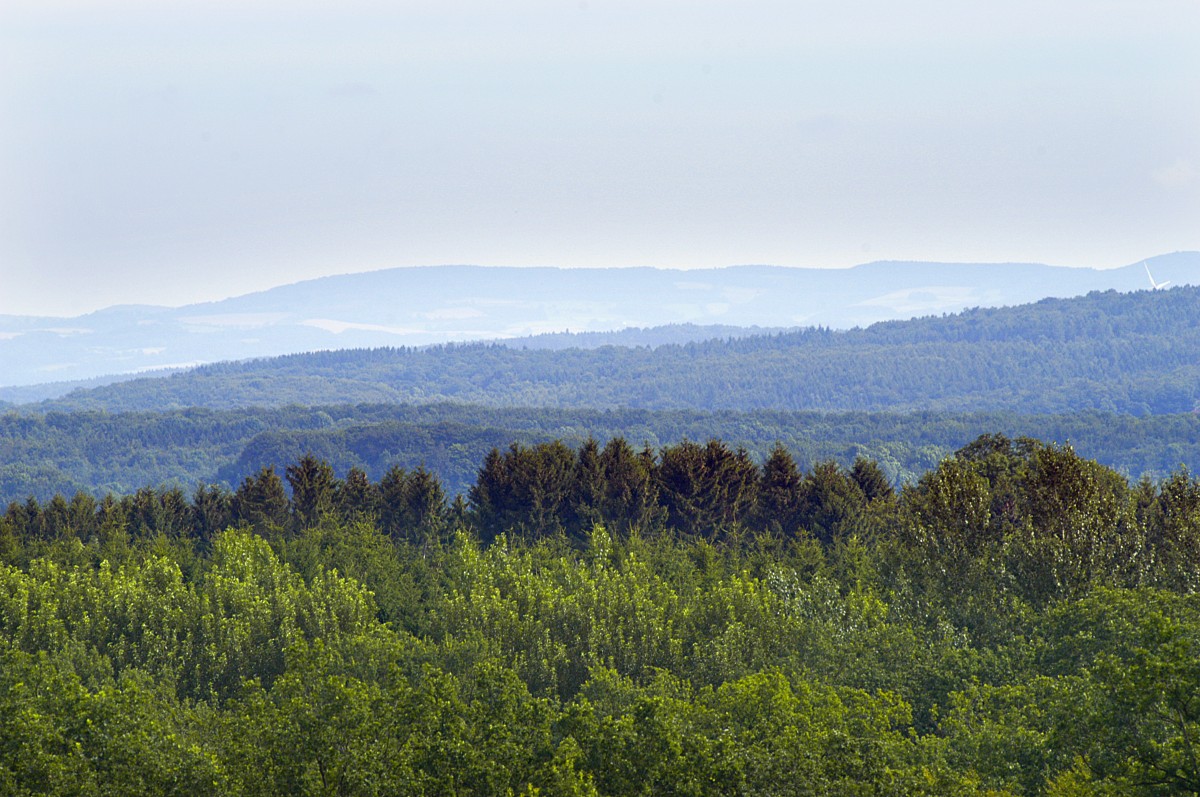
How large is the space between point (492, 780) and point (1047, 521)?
39055 millimetres

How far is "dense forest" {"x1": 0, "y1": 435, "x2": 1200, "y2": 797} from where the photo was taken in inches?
1537

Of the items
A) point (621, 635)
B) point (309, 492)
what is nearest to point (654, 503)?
point (309, 492)

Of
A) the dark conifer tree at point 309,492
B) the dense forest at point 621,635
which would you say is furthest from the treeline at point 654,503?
the dense forest at point 621,635

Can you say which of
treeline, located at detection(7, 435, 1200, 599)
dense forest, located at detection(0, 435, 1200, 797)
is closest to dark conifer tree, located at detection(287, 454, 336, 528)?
treeline, located at detection(7, 435, 1200, 599)

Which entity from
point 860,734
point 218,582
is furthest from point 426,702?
point 218,582

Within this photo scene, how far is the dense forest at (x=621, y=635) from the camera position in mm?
39031

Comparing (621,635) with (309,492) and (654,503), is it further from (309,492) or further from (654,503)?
(309,492)

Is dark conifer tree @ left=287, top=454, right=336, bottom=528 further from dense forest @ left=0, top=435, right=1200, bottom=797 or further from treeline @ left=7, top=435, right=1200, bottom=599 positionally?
dense forest @ left=0, top=435, right=1200, bottom=797

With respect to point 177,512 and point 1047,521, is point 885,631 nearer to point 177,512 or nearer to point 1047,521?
point 1047,521

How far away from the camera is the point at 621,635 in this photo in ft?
206

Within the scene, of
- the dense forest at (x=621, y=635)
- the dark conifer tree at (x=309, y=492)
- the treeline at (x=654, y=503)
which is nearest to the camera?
the dense forest at (x=621, y=635)

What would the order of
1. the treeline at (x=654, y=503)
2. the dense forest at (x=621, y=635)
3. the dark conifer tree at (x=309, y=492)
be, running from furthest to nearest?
the dark conifer tree at (x=309, y=492) < the treeline at (x=654, y=503) < the dense forest at (x=621, y=635)

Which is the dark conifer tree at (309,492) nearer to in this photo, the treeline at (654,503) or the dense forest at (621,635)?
the treeline at (654,503)

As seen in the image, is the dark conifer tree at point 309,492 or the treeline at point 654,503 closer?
the treeline at point 654,503
